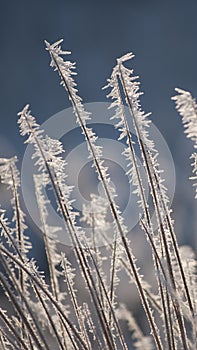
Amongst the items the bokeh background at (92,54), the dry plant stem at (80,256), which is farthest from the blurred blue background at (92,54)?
the dry plant stem at (80,256)

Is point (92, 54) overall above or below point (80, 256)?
above

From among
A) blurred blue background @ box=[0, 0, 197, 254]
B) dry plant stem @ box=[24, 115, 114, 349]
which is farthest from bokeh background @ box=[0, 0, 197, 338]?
dry plant stem @ box=[24, 115, 114, 349]

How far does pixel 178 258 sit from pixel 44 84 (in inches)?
180

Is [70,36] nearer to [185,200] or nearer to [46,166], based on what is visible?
[185,200]

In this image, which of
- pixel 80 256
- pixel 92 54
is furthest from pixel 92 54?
pixel 80 256

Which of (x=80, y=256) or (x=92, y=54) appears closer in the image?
(x=80, y=256)

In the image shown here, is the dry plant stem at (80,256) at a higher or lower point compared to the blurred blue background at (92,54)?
lower

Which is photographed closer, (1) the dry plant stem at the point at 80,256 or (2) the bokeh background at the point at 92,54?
(1) the dry plant stem at the point at 80,256

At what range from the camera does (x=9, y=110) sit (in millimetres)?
4980

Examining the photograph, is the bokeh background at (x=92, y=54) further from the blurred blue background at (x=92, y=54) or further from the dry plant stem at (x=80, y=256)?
the dry plant stem at (x=80, y=256)

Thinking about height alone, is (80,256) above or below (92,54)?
below

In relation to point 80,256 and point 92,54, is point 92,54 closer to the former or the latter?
point 92,54

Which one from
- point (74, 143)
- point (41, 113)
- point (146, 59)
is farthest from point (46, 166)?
point (146, 59)

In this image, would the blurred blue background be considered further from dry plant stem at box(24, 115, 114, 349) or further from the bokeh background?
dry plant stem at box(24, 115, 114, 349)
